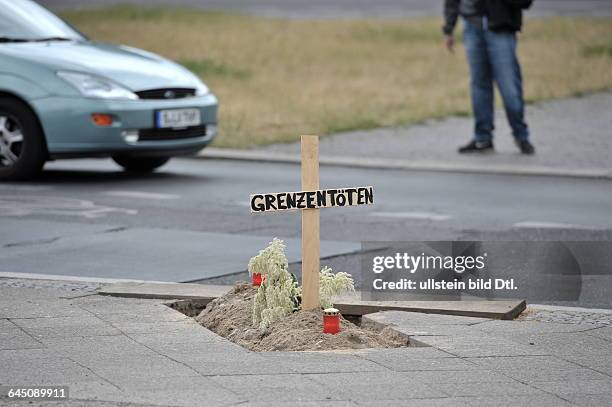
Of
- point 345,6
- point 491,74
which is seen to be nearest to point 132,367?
point 491,74

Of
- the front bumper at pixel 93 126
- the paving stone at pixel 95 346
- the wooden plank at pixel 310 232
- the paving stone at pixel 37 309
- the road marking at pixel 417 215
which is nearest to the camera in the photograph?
the paving stone at pixel 95 346

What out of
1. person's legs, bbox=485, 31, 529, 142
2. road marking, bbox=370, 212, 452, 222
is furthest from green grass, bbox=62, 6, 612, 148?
road marking, bbox=370, 212, 452, 222

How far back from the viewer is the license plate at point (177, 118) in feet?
41.4

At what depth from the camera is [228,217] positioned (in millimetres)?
10703

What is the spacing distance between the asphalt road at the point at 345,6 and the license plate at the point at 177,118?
2502 cm

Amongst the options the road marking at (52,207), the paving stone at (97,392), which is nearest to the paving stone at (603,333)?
the paving stone at (97,392)

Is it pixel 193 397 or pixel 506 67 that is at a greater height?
pixel 506 67

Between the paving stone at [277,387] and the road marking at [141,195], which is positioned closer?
the paving stone at [277,387]

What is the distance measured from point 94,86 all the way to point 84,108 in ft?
0.69

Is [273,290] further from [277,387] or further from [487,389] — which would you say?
[487,389]

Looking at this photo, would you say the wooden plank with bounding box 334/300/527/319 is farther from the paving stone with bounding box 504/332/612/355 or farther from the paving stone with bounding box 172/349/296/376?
the paving stone with bounding box 172/349/296/376

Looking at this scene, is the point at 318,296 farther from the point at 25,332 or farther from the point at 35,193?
the point at 35,193

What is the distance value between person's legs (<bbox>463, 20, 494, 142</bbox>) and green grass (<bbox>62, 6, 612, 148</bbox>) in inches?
99.9

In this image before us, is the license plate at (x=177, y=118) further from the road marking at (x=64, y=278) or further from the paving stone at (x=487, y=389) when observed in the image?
the paving stone at (x=487, y=389)
